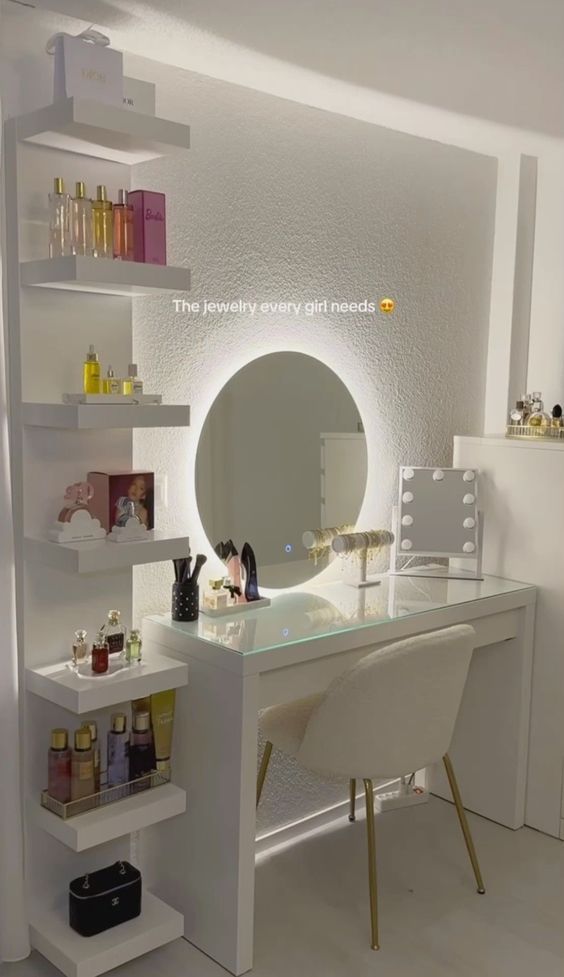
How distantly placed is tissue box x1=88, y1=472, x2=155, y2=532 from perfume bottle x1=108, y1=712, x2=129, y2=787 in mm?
450

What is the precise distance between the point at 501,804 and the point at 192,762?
114 cm

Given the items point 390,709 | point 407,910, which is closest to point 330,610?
point 390,709

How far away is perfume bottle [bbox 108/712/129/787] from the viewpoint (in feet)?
6.78

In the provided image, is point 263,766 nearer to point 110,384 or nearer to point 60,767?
point 60,767

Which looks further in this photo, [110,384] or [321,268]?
[321,268]

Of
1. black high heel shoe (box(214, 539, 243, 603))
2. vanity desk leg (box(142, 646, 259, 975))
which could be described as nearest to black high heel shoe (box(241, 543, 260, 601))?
black high heel shoe (box(214, 539, 243, 603))

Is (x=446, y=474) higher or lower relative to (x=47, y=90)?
lower

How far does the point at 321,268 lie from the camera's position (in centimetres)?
265

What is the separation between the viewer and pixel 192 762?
2.16m

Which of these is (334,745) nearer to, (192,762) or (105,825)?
(192,762)

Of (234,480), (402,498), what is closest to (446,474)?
(402,498)

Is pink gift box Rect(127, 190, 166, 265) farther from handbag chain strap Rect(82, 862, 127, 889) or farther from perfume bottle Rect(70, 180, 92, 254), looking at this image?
handbag chain strap Rect(82, 862, 127, 889)

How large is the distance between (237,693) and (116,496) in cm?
51

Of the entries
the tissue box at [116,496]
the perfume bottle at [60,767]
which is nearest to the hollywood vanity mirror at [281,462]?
the tissue box at [116,496]
